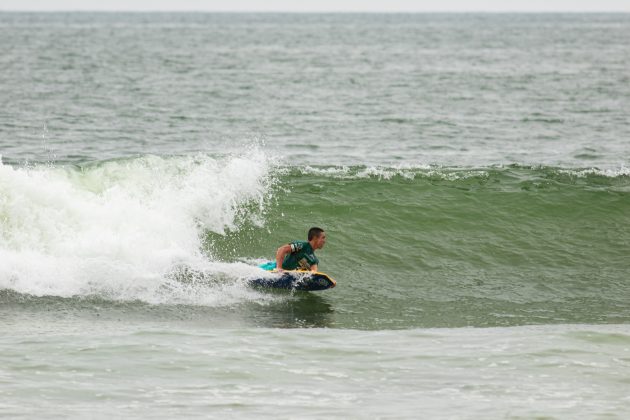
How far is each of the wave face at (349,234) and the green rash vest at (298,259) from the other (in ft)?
1.86

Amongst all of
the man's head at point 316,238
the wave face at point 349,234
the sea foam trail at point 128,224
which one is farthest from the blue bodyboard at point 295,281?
the man's head at point 316,238

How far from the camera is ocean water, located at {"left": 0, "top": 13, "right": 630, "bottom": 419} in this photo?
9.58m

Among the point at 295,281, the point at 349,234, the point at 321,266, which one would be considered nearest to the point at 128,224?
the point at 321,266

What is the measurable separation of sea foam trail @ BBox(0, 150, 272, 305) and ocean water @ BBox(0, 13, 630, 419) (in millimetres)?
41

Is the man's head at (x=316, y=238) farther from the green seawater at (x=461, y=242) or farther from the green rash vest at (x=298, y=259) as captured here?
the green seawater at (x=461, y=242)

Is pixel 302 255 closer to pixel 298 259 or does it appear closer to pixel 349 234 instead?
pixel 298 259

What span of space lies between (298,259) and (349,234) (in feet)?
11.2

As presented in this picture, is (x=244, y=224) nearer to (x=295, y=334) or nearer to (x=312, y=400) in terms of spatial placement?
(x=295, y=334)

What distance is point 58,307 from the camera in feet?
40.2

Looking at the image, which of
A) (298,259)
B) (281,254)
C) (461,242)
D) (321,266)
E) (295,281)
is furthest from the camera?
(461,242)

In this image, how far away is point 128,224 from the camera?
15195 mm

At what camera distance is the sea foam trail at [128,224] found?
13.0 meters

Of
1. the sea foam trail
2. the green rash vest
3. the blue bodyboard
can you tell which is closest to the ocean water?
the sea foam trail

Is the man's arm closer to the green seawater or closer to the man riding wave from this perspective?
the man riding wave
